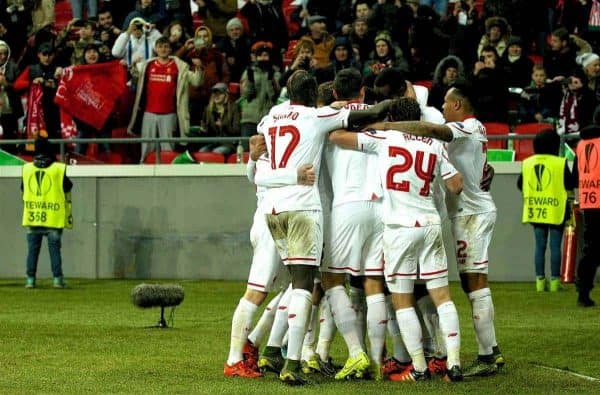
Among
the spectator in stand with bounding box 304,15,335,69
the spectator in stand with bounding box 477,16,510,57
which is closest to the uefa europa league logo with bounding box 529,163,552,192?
the spectator in stand with bounding box 477,16,510,57

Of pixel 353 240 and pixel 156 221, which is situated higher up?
pixel 353 240

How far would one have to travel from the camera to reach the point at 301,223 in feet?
33.5

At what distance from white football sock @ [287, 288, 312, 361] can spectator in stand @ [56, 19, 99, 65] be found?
45.7ft

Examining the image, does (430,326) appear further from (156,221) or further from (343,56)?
(156,221)

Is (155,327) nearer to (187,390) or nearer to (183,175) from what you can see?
(187,390)

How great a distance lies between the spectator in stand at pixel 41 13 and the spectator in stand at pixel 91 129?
3272 millimetres

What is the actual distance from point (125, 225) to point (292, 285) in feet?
42.3

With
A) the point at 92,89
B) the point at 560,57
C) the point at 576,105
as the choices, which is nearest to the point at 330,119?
the point at 576,105

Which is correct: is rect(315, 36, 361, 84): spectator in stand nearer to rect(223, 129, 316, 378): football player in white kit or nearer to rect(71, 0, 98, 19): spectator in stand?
rect(71, 0, 98, 19): spectator in stand

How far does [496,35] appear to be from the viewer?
22.1 meters

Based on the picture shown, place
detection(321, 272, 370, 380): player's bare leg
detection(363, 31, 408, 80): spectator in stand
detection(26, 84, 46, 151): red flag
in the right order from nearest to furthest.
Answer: detection(321, 272, 370, 380): player's bare leg < detection(363, 31, 408, 80): spectator in stand < detection(26, 84, 46, 151): red flag

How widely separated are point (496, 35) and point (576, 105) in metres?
2.11

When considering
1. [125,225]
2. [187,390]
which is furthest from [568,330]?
[125,225]

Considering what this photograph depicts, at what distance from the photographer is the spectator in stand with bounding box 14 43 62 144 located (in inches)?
914
